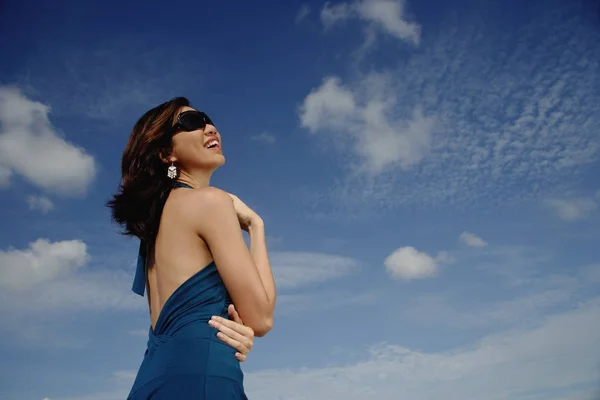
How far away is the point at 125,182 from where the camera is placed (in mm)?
4539

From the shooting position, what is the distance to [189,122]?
15.4ft

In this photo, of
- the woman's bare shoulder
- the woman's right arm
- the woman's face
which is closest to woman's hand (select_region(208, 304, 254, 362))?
the woman's right arm

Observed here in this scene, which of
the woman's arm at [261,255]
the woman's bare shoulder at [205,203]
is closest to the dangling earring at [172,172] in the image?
the woman's bare shoulder at [205,203]

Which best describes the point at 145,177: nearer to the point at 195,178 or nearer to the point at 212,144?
the point at 195,178

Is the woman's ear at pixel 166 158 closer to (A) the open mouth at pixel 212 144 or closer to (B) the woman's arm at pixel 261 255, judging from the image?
(A) the open mouth at pixel 212 144

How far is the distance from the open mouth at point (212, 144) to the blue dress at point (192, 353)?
48.2 inches

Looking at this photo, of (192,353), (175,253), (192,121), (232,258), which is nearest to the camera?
(192,353)

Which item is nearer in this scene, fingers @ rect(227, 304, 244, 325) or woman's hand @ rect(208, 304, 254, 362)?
woman's hand @ rect(208, 304, 254, 362)

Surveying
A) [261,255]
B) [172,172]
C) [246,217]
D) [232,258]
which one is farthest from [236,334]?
[172,172]

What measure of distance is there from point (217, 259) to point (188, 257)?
0.21 m

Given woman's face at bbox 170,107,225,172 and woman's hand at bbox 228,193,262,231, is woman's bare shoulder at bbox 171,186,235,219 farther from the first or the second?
woman's hand at bbox 228,193,262,231

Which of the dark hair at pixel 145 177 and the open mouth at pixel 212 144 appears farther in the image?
the open mouth at pixel 212 144

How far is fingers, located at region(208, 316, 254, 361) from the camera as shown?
365cm

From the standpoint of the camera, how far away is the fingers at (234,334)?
3652 millimetres
